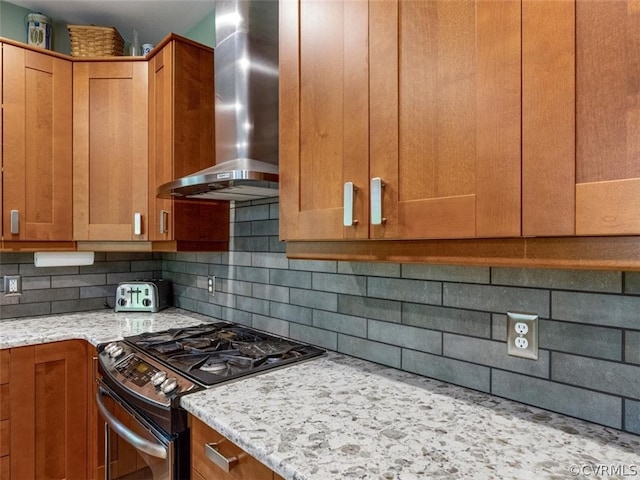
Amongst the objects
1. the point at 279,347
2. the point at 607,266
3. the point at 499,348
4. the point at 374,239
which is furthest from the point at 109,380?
the point at 607,266

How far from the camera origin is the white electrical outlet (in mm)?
2262

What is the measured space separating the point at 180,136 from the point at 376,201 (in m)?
1.40

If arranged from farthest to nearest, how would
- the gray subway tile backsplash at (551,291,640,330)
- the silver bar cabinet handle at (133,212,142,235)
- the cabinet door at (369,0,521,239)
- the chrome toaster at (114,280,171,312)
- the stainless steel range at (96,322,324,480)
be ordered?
the chrome toaster at (114,280,171,312)
the silver bar cabinet handle at (133,212,142,235)
the stainless steel range at (96,322,324,480)
the gray subway tile backsplash at (551,291,640,330)
the cabinet door at (369,0,521,239)

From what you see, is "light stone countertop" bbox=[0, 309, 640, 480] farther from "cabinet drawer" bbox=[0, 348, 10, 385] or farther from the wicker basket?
the wicker basket

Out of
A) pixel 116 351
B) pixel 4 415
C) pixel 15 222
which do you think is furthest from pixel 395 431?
pixel 15 222

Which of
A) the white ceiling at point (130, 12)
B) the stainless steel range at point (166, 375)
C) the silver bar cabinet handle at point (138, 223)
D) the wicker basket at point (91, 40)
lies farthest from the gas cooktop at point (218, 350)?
the white ceiling at point (130, 12)

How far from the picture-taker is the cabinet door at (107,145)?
7.08ft

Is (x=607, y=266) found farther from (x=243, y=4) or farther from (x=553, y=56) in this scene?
(x=243, y=4)

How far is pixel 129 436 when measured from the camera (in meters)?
1.33

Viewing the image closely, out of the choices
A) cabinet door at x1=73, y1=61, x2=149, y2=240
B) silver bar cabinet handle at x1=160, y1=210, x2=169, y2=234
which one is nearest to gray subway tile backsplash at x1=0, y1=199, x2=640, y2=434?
silver bar cabinet handle at x1=160, y1=210, x2=169, y2=234

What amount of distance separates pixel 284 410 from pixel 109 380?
816 mm

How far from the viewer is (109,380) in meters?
1.46

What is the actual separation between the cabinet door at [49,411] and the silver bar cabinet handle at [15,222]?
0.61 m

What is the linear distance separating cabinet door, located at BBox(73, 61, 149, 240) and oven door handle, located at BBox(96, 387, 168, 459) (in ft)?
2.96
